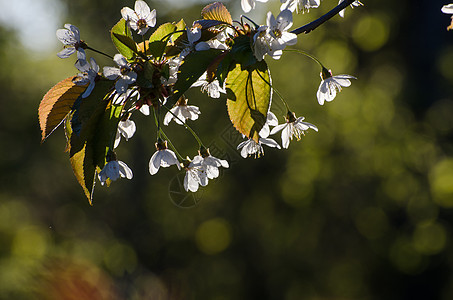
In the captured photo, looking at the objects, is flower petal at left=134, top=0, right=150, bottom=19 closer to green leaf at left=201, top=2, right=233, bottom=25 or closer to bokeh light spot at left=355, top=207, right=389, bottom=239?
green leaf at left=201, top=2, right=233, bottom=25

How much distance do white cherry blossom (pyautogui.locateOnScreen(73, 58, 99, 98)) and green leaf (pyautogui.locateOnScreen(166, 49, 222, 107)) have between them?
14 cm

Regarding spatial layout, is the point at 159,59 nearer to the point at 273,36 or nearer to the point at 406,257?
the point at 273,36

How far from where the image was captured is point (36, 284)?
365cm

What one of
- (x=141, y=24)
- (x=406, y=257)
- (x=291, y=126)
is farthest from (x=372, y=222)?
(x=141, y=24)

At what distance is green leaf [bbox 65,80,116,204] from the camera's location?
681mm

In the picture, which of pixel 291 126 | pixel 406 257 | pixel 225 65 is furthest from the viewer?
pixel 406 257

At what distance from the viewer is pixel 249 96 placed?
70cm

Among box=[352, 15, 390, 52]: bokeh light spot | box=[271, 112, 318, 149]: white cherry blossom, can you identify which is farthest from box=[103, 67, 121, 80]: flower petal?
box=[352, 15, 390, 52]: bokeh light spot

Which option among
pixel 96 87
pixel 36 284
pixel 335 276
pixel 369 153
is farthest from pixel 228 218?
pixel 96 87

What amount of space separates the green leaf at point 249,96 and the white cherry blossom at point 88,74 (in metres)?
0.21

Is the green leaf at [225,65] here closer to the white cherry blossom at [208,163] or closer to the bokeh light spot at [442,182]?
the white cherry blossom at [208,163]

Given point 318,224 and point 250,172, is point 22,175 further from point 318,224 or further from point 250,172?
point 318,224

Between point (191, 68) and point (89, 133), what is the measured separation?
0.18m

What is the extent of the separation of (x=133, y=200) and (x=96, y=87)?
23.8ft
